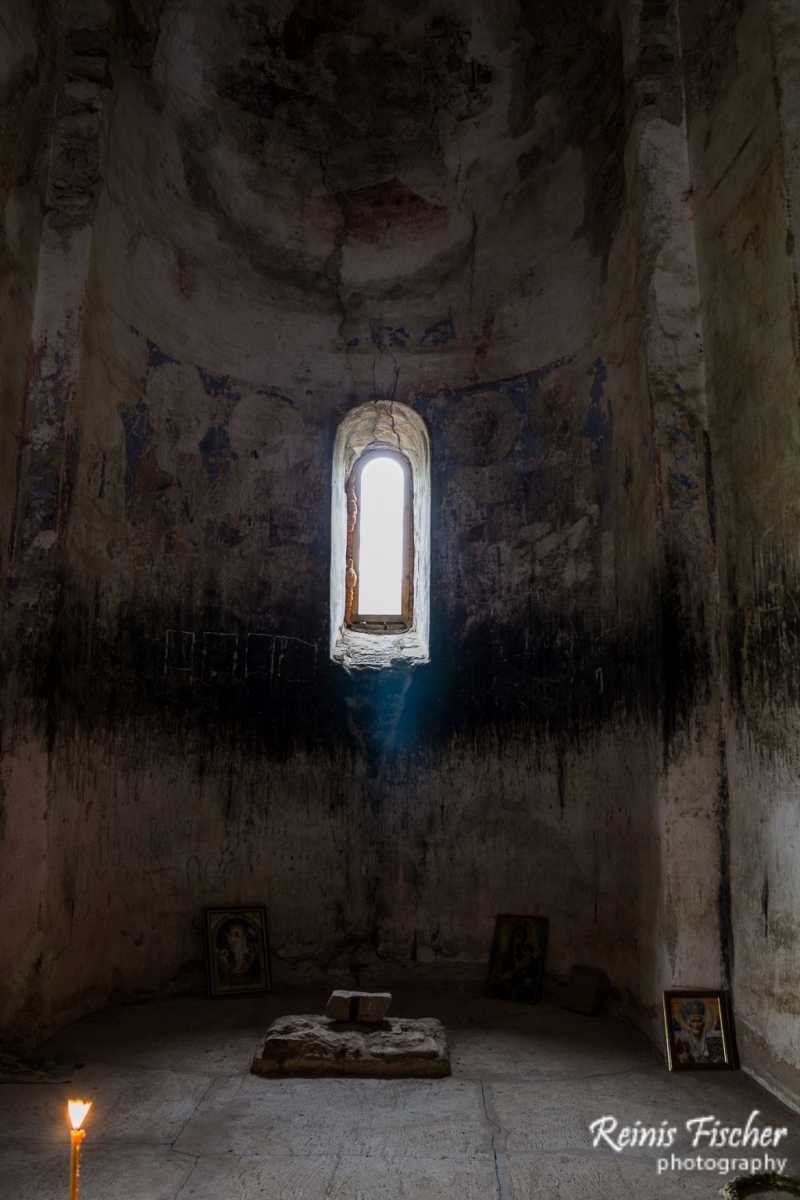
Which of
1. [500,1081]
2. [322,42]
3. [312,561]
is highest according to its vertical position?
[322,42]

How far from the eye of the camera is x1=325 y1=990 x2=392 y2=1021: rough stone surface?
16.3ft

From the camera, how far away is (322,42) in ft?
25.1

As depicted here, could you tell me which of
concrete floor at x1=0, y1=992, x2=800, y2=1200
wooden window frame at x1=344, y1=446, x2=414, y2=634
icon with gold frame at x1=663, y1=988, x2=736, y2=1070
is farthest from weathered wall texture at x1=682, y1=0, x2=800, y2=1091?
wooden window frame at x1=344, y1=446, x2=414, y2=634

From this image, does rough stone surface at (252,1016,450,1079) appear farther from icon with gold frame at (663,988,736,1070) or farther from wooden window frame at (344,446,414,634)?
wooden window frame at (344,446,414,634)

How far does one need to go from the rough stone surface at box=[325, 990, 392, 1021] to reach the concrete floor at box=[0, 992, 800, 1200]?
465 mm

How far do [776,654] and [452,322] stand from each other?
167 inches

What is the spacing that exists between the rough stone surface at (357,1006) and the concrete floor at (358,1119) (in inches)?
18.3

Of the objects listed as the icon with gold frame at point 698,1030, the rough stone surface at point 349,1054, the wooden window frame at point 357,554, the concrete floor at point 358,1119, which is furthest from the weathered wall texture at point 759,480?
the wooden window frame at point 357,554

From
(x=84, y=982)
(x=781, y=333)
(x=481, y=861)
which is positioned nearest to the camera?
(x=781, y=333)

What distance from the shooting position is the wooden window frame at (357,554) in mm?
7336

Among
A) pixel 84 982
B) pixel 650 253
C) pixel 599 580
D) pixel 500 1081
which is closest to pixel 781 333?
pixel 650 253

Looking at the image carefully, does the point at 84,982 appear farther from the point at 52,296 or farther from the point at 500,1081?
the point at 52,296

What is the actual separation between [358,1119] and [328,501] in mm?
4397

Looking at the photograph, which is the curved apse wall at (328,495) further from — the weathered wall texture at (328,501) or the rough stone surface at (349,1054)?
the rough stone surface at (349,1054)
